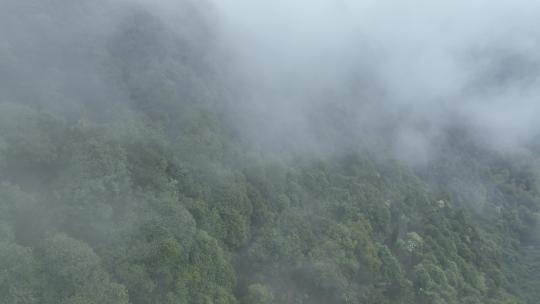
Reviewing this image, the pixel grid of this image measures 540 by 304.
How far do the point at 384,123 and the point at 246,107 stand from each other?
4099 centimetres

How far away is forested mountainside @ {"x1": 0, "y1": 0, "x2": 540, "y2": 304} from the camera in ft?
87.7

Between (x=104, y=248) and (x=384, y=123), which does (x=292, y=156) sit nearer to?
(x=104, y=248)

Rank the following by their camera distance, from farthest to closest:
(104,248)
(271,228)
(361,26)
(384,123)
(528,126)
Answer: (361,26) < (528,126) < (384,123) < (271,228) < (104,248)

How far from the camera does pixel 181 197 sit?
34844mm

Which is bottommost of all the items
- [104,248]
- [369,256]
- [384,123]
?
[104,248]

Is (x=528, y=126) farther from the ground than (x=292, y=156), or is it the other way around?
(x=528, y=126)

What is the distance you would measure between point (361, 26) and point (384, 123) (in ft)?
164

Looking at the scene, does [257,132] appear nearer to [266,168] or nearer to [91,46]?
[266,168]

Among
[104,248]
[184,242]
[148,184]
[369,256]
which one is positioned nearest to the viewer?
[104,248]

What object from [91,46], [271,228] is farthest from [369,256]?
[91,46]

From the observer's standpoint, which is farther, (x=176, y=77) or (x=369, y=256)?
(x=176, y=77)

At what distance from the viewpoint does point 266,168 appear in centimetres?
4550

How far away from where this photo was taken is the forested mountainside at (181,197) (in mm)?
26734

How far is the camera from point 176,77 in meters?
48.6
